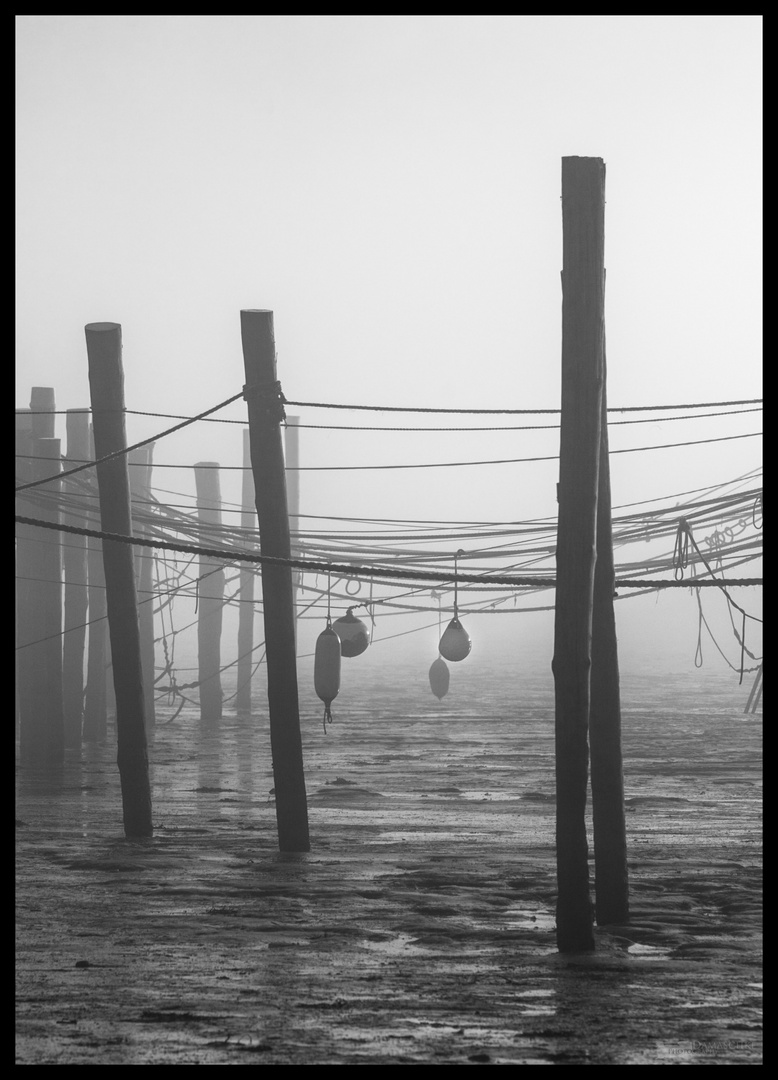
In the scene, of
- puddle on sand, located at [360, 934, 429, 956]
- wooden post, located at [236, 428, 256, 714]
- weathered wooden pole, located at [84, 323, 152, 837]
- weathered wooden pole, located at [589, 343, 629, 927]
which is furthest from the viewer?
wooden post, located at [236, 428, 256, 714]

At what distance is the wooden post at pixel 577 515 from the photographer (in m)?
6.74

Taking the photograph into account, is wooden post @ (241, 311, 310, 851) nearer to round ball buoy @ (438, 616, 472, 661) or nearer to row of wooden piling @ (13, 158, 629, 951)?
row of wooden piling @ (13, 158, 629, 951)

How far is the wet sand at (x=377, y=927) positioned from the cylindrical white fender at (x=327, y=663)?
3.64 ft

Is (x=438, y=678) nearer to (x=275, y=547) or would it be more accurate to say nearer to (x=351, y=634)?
(x=351, y=634)

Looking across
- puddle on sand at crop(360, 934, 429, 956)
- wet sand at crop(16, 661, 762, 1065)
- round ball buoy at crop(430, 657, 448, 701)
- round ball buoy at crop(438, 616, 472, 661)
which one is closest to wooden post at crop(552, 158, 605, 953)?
→ wet sand at crop(16, 661, 762, 1065)

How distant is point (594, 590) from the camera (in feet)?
24.3

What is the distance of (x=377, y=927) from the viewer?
7719mm

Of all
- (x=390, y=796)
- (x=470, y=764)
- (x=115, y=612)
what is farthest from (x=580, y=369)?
(x=470, y=764)

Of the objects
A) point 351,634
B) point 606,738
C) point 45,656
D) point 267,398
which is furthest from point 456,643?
point 606,738

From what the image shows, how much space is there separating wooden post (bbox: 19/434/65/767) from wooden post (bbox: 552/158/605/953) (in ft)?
33.6

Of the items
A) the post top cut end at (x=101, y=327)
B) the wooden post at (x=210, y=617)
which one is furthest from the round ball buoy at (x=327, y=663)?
the wooden post at (x=210, y=617)

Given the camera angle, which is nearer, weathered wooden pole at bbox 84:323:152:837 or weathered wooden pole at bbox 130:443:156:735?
weathered wooden pole at bbox 84:323:152:837

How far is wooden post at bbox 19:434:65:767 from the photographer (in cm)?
1631

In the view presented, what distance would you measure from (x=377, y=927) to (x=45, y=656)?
32.5 feet
